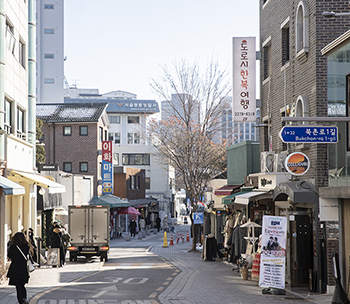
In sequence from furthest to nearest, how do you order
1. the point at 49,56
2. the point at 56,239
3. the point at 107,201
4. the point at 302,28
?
the point at 49,56, the point at 107,201, the point at 56,239, the point at 302,28

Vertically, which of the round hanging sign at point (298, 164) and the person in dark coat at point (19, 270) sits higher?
the round hanging sign at point (298, 164)

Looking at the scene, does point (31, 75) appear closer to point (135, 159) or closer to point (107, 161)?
point (107, 161)

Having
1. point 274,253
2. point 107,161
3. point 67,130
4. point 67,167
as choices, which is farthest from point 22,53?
point 67,167

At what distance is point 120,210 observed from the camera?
56469 millimetres

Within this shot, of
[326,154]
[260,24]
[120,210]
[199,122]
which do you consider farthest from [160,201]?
[326,154]

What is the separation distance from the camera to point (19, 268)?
14117mm

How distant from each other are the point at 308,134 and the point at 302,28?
6300 mm

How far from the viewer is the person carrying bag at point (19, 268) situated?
14.0 meters

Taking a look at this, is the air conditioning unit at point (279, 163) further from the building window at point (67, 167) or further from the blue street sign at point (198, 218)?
the building window at point (67, 167)

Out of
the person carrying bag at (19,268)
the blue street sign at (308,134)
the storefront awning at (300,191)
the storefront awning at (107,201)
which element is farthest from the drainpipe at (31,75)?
the storefront awning at (107,201)

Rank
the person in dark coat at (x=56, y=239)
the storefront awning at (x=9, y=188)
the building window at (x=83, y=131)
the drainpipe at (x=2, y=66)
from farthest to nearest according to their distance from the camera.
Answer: the building window at (x=83, y=131) → the person in dark coat at (x=56, y=239) → the drainpipe at (x=2, y=66) → the storefront awning at (x=9, y=188)

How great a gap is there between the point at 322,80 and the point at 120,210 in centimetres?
4023

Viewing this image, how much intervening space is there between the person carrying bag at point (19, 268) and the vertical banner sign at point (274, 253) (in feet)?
21.3

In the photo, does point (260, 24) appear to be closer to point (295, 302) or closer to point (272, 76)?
point (272, 76)
